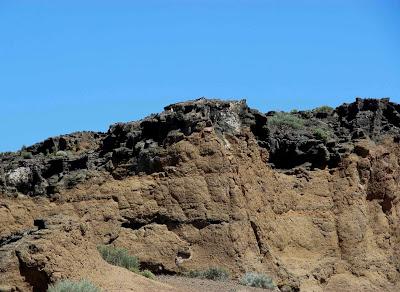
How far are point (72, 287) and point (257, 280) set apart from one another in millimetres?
8670

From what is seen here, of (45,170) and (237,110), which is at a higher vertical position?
(237,110)

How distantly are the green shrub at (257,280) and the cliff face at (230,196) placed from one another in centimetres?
69

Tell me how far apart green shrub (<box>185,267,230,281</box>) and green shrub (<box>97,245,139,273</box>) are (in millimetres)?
1806

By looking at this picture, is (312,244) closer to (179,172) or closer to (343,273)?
(343,273)

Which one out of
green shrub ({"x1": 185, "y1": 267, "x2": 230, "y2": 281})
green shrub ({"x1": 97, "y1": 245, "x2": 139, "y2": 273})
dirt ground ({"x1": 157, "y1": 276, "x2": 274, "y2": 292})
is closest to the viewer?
dirt ground ({"x1": 157, "y1": 276, "x2": 274, "y2": 292})

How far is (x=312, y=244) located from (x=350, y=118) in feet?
24.0

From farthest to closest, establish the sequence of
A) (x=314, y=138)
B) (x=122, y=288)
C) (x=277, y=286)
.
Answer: (x=314, y=138) < (x=277, y=286) < (x=122, y=288)

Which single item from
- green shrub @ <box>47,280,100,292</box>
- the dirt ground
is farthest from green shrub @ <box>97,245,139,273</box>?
green shrub @ <box>47,280,100,292</box>

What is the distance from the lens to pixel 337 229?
98.1ft

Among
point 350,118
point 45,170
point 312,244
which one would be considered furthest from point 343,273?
point 45,170

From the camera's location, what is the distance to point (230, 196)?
88.6 feet

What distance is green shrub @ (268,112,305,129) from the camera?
1309 inches

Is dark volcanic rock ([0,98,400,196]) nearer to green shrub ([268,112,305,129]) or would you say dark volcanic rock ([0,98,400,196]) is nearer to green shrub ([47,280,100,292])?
green shrub ([268,112,305,129])

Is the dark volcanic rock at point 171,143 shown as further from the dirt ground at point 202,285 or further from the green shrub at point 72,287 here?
the green shrub at point 72,287
